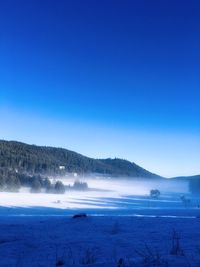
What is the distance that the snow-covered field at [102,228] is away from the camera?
22.9 ft

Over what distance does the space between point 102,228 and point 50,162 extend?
80.2 meters

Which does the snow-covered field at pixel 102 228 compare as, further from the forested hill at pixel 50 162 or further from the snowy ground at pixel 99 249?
the forested hill at pixel 50 162

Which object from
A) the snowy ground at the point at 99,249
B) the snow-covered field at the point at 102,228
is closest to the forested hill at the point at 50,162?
the snow-covered field at the point at 102,228

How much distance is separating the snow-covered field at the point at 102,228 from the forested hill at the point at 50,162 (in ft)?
39.4

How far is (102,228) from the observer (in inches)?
675

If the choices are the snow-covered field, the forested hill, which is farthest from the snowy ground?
the forested hill

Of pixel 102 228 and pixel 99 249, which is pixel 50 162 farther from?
pixel 99 249

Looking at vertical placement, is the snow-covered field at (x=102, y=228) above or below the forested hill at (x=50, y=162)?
below

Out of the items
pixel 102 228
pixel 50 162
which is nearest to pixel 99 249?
pixel 102 228

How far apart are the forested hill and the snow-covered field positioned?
12.0 meters

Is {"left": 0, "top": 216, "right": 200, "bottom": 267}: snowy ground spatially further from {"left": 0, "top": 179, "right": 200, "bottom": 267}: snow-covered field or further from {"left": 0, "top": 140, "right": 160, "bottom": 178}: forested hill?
{"left": 0, "top": 140, "right": 160, "bottom": 178}: forested hill

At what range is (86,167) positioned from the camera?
112750mm

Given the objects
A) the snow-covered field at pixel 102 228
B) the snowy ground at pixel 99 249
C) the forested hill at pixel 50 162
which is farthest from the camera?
the forested hill at pixel 50 162

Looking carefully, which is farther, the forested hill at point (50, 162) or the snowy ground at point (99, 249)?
the forested hill at point (50, 162)
